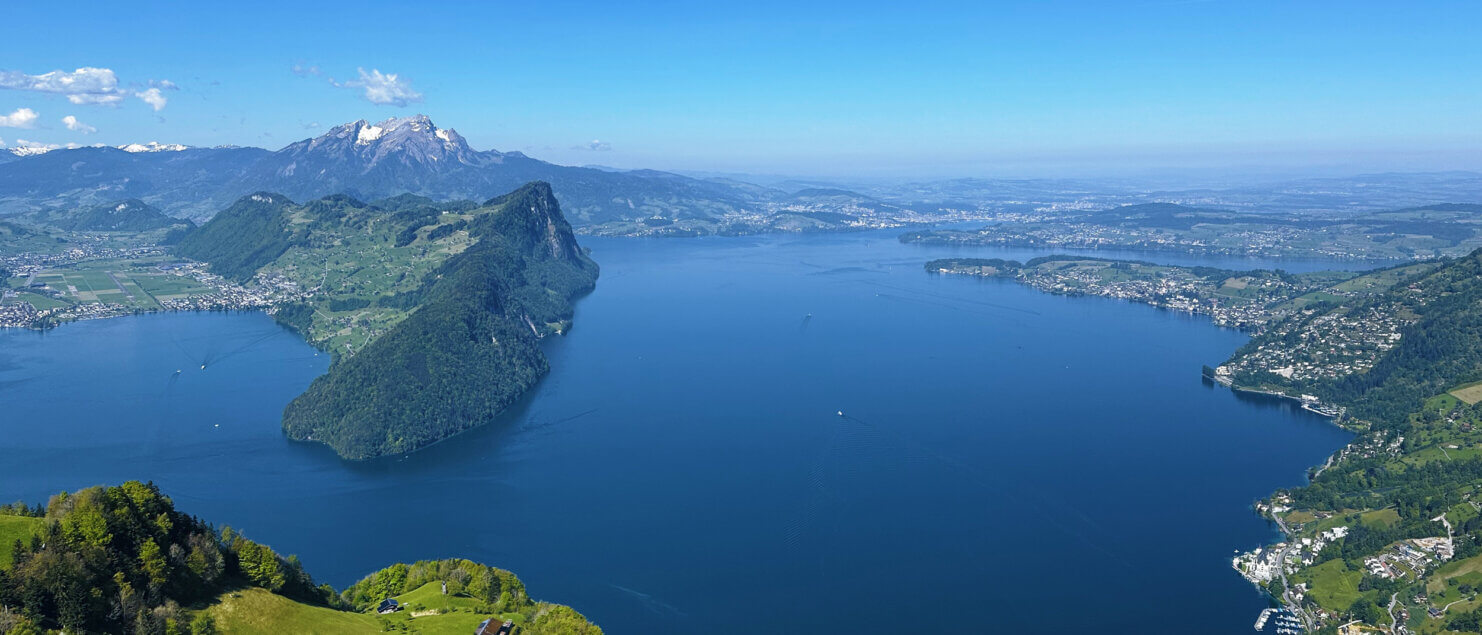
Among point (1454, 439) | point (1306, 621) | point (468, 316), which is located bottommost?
point (1306, 621)

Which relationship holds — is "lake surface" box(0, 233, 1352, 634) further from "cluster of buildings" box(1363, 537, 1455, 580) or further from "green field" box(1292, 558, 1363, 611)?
"cluster of buildings" box(1363, 537, 1455, 580)

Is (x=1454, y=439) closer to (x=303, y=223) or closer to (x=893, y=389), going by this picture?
(x=893, y=389)

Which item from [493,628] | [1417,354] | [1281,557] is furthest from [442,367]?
[1417,354]

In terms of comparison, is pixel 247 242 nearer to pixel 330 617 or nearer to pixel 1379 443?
pixel 330 617

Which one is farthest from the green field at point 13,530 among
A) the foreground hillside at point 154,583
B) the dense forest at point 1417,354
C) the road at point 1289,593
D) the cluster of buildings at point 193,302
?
the cluster of buildings at point 193,302

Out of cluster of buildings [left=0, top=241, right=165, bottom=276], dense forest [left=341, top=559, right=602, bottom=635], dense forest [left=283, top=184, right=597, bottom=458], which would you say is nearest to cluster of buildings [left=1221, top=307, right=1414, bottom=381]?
dense forest [left=283, top=184, right=597, bottom=458]

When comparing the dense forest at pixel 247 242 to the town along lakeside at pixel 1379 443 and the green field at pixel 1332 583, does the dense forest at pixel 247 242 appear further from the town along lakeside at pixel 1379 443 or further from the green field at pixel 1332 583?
the green field at pixel 1332 583

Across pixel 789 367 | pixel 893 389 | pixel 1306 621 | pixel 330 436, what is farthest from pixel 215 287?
pixel 1306 621
